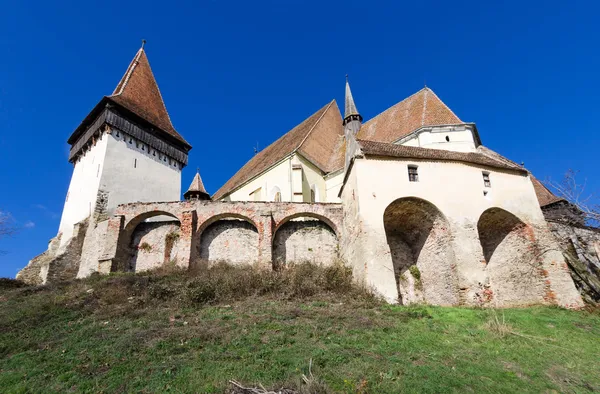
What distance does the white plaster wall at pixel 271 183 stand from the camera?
72.9 feet

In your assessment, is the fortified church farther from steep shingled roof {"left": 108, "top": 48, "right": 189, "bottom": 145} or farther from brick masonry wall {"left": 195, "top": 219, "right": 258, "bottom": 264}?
steep shingled roof {"left": 108, "top": 48, "right": 189, "bottom": 145}

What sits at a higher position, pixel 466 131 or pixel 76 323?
pixel 466 131

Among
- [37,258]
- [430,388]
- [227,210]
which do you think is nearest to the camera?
[430,388]

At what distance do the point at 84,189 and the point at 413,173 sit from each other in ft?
58.2

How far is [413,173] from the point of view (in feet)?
51.6

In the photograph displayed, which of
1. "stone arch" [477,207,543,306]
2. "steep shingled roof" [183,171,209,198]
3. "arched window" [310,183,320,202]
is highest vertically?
"steep shingled roof" [183,171,209,198]

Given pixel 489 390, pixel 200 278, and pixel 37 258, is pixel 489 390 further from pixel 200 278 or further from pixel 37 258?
pixel 37 258

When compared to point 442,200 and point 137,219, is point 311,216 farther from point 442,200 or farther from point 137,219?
point 137,219

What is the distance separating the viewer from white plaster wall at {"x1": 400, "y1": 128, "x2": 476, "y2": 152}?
1992 cm

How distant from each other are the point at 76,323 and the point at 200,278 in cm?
418

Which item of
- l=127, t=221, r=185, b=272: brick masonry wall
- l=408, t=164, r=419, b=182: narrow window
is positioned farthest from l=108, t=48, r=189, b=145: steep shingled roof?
l=408, t=164, r=419, b=182: narrow window

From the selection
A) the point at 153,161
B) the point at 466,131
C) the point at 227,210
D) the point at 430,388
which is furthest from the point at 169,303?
the point at 466,131

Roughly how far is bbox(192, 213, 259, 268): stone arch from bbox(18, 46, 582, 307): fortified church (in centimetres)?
5

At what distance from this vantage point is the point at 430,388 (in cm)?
613
